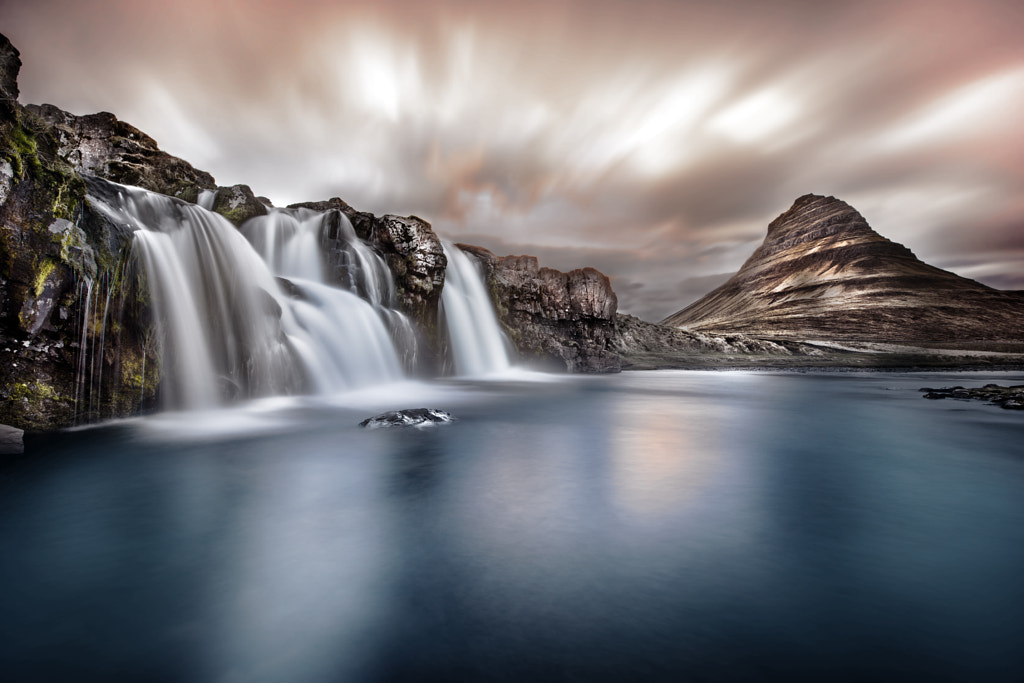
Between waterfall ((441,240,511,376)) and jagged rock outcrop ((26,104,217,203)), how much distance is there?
1217 cm

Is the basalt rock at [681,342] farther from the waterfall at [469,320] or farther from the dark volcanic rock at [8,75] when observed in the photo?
the dark volcanic rock at [8,75]

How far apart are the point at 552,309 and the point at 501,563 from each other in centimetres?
2690

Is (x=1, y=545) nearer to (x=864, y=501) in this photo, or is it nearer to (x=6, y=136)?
(x=6, y=136)

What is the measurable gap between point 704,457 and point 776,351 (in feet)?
157

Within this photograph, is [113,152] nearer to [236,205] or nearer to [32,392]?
[236,205]

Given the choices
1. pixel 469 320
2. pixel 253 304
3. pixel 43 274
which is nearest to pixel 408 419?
pixel 253 304

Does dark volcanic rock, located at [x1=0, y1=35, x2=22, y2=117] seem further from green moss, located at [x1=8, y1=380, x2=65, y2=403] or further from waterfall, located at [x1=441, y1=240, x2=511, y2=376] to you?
waterfall, located at [x1=441, y1=240, x2=511, y2=376]

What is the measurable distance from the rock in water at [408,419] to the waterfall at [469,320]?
13276 mm

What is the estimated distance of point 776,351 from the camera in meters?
46.7

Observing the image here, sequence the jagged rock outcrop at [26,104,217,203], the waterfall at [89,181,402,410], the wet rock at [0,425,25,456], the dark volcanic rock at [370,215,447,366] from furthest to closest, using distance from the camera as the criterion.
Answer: the dark volcanic rock at [370,215,447,366] → the jagged rock outcrop at [26,104,217,203] → the waterfall at [89,181,402,410] → the wet rock at [0,425,25,456]

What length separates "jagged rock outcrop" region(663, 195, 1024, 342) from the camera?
62.2 metres

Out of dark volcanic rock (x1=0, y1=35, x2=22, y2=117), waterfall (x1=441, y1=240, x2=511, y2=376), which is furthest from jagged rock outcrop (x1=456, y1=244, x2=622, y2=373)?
dark volcanic rock (x1=0, y1=35, x2=22, y2=117)

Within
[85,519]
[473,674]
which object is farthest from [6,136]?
[473,674]

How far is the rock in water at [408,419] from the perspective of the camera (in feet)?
29.9
